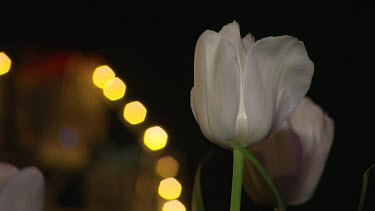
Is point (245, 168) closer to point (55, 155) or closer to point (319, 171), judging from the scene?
point (319, 171)

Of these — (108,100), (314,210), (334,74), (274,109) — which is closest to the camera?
(274,109)

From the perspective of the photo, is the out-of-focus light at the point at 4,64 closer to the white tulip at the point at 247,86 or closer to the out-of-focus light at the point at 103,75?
the out-of-focus light at the point at 103,75

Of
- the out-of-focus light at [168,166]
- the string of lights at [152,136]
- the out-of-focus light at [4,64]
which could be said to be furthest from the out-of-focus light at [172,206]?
the out-of-focus light at [4,64]

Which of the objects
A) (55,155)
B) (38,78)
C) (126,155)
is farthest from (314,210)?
(38,78)

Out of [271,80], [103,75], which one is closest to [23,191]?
[271,80]

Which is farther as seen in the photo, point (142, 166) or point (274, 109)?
point (142, 166)

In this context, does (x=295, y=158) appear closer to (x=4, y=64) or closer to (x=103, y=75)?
(x=103, y=75)

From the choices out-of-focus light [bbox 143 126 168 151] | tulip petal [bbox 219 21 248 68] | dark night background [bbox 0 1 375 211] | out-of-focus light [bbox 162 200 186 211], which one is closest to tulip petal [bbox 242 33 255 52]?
tulip petal [bbox 219 21 248 68]

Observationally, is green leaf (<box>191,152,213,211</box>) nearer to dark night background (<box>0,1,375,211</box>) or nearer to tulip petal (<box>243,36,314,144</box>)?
tulip petal (<box>243,36,314,144</box>)
